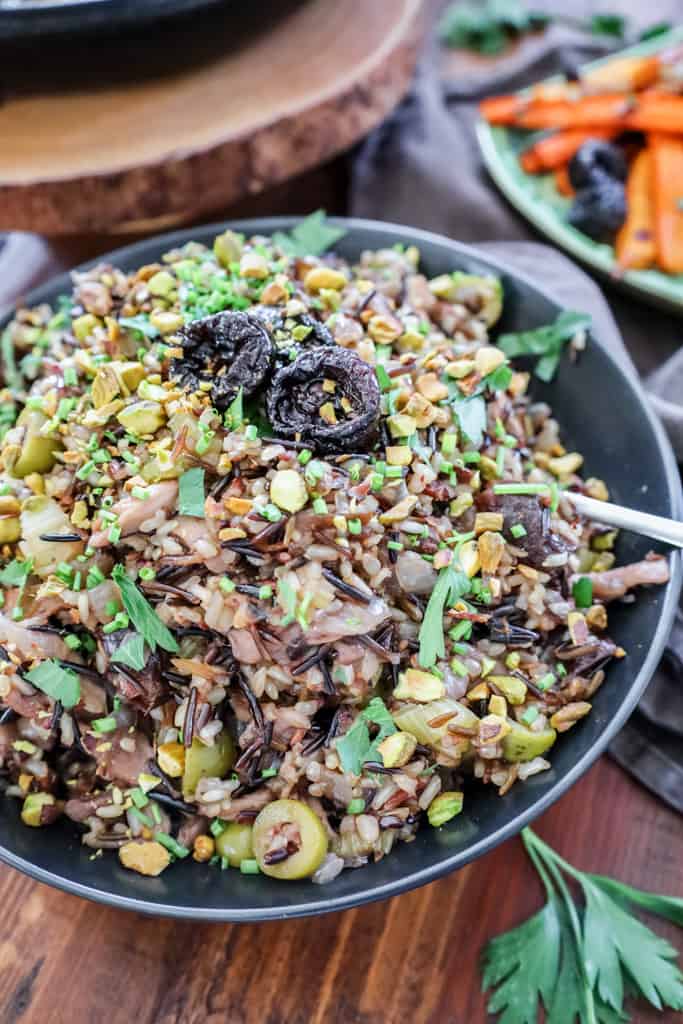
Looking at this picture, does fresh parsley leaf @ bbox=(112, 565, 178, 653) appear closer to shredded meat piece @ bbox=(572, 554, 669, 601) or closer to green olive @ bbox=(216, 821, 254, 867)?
green olive @ bbox=(216, 821, 254, 867)

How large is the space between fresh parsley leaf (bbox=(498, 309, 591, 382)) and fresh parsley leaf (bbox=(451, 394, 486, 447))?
49 centimetres

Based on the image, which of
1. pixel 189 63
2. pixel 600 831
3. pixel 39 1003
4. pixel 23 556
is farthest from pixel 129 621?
pixel 189 63

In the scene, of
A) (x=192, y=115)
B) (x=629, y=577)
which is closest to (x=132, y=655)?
(x=629, y=577)

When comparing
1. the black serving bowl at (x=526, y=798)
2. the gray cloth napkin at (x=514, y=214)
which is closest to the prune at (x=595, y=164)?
the gray cloth napkin at (x=514, y=214)

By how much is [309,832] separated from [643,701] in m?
1.36

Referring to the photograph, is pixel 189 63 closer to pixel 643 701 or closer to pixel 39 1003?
pixel 643 701

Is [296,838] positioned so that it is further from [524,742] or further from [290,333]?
[290,333]

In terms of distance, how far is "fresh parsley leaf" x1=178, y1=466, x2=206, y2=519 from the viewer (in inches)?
95.4

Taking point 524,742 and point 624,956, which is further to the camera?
point 624,956

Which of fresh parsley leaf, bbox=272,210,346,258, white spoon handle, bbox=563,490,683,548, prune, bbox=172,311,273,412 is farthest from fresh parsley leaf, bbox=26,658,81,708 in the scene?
fresh parsley leaf, bbox=272,210,346,258

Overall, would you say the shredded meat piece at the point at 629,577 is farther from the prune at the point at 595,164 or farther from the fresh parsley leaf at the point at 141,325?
the prune at the point at 595,164

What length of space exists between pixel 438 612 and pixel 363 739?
1.27 feet

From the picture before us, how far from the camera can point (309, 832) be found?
2369 millimetres

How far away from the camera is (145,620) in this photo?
241cm
